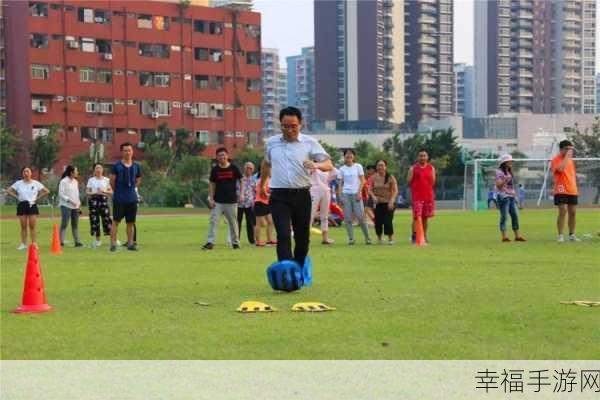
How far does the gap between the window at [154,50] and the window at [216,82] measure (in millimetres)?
5328

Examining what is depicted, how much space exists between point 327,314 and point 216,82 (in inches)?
3174

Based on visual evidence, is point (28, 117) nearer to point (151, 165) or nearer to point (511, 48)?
point (151, 165)

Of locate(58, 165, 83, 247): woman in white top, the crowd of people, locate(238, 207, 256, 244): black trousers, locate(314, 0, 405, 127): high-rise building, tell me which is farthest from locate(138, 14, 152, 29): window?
locate(238, 207, 256, 244): black trousers

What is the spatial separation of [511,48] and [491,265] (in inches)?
5227

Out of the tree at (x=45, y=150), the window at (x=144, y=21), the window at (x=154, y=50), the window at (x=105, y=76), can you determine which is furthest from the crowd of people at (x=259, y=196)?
the window at (x=144, y=21)

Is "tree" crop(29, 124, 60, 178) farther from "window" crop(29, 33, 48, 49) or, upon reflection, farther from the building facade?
"window" crop(29, 33, 48, 49)

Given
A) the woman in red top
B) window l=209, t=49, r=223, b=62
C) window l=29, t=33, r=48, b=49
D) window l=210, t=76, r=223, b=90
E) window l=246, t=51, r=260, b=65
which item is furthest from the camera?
window l=246, t=51, r=260, b=65

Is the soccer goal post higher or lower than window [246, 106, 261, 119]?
lower

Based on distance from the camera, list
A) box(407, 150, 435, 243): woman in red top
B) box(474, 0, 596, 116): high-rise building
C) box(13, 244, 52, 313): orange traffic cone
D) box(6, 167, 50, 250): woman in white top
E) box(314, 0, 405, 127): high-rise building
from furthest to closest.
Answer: box(474, 0, 596, 116): high-rise building, box(314, 0, 405, 127): high-rise building, box(6, 167, 50, 250): woman in white top, box(407, 150, 435, 243): woman in red top, box(13, 244, 52, 313): orange traffic cone

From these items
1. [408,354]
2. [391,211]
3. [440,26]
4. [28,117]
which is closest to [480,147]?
[440,26]

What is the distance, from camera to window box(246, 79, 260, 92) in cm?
8931

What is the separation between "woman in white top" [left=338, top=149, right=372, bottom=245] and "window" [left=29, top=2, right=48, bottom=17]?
209ft

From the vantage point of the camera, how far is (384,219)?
18.3 meters
